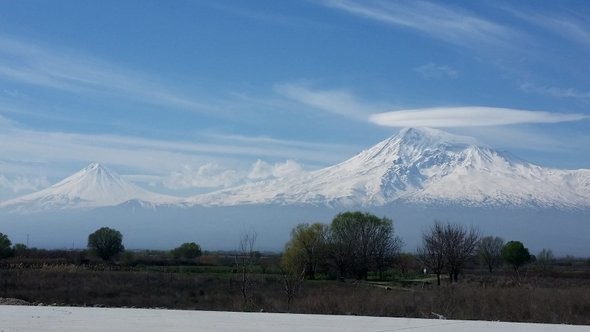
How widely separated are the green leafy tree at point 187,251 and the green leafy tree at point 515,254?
42253 mm

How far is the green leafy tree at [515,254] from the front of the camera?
3506 inches

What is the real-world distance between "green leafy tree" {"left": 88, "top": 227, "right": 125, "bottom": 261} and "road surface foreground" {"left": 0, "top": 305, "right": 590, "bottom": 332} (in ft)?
257

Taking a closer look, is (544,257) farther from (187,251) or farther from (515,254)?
(187,251)

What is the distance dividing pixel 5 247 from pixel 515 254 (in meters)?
59.1

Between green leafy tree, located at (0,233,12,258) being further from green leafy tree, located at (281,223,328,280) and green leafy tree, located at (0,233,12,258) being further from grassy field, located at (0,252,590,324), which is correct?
green leafy tree, located at (281,223,328,280)

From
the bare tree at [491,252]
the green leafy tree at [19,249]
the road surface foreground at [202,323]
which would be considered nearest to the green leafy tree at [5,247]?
the green leafy tree at [19,249]

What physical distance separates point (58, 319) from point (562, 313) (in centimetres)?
1465

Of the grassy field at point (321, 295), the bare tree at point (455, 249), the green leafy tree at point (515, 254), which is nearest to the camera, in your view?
the grassy field at point (321, 295)

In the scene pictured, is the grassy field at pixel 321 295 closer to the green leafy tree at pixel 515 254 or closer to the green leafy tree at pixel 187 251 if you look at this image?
the green leafy tree at pixel 515 254

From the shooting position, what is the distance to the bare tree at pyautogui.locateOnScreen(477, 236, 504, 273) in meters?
89.5

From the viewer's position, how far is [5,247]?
81.4m

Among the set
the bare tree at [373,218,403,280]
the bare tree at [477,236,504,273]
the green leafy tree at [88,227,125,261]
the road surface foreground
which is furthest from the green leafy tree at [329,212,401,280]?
the road surface foreground

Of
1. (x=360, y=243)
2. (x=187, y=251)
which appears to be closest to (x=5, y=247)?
(x=187, y=251)

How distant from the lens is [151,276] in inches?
2190
